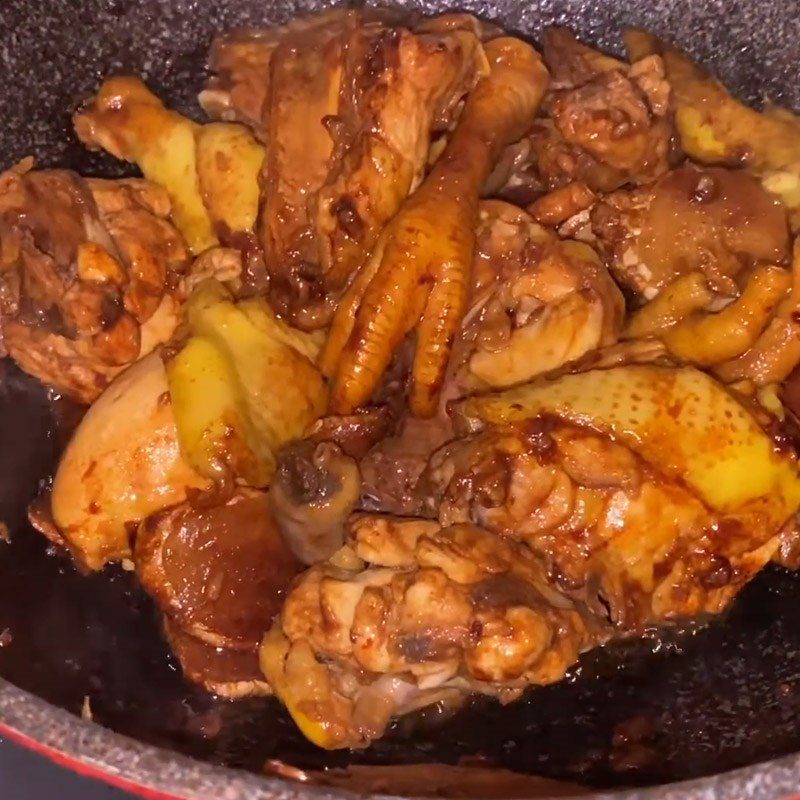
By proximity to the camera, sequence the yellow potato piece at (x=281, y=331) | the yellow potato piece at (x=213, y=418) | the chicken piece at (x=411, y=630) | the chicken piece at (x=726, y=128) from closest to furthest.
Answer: the chicken piece at (x=411, y=630) → the yellow potato piece at (x=213, y=418) → the yellow potato piece at (x=281, y=331) → the chicken piece at (x=726, y=128)

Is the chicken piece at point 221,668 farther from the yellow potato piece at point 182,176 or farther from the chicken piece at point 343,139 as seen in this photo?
the yellow potato piece at point 182,176

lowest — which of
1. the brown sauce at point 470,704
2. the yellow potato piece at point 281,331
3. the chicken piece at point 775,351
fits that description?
the brown sauce at point 470,704

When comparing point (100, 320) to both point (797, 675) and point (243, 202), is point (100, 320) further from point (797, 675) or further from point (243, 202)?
point (797, 675)

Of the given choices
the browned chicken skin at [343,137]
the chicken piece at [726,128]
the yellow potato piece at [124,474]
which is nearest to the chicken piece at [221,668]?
the yellow potato piece at [124,474]

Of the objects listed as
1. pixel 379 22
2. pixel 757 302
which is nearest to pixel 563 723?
pixel 757 302

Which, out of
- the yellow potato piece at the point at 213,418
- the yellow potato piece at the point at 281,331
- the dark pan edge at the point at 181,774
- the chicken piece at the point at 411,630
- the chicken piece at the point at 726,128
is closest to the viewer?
the dark pan edge at the point at 181,774

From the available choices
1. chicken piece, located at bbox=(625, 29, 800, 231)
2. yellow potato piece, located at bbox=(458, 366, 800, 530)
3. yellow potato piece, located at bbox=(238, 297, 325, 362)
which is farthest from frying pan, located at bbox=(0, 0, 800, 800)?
yellow potato piece, located at bbox=(238, 297, 325, 362)

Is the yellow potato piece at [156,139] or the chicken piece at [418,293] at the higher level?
the yellow potato piece at [156,139]
